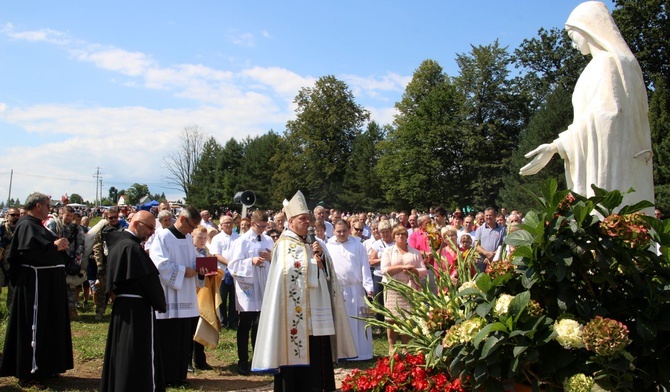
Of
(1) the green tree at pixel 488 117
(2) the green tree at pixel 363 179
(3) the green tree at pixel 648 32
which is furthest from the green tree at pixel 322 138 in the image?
(3) the green tree at pixel 648 32

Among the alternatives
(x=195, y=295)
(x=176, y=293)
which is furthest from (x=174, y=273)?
(x=195, y=295)

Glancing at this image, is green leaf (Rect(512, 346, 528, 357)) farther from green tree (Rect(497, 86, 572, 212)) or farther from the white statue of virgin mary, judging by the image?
green tree (Rect(497, 86, 572, 212))

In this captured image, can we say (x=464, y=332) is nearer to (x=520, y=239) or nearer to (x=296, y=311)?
(x=520, y=239)

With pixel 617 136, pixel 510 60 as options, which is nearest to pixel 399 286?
pixel 617 136

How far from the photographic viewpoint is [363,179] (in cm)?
5609

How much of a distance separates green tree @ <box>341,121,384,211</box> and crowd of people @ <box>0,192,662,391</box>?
45.4m

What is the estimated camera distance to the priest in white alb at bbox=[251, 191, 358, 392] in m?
5.92

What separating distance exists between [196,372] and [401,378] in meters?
5.48

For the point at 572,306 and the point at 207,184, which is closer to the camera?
the point at 572,306

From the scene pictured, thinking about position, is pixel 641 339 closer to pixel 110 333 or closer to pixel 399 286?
pixel 399 286

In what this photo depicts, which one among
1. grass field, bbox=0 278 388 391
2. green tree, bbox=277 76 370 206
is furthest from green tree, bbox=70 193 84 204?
grass field, bbox=0 278 388 391

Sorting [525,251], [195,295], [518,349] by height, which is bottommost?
[518,349]

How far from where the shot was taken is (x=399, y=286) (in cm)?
356

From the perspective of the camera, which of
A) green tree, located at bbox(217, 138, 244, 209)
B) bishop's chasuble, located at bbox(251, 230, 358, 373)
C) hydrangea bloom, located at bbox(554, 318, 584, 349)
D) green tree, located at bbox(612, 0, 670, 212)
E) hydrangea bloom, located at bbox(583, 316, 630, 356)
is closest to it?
hydrangea bloom, located at bbox(583, 316, 630, 356)
